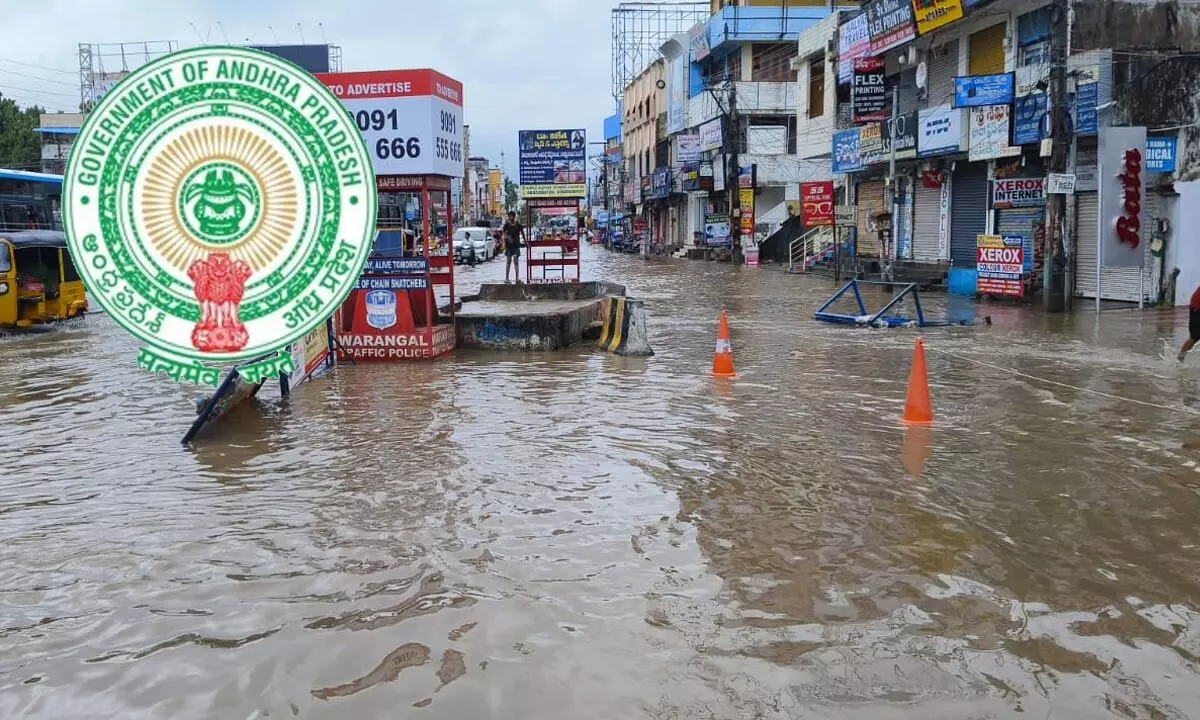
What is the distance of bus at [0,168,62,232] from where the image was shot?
2978cm

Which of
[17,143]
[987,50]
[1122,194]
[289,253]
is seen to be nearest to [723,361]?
[289,253]

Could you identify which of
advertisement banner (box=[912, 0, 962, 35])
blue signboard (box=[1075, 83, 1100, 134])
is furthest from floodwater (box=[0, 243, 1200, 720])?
advertisement banner (box=[912, 0, 962, 35])

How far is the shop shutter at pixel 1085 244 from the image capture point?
74.3 feet

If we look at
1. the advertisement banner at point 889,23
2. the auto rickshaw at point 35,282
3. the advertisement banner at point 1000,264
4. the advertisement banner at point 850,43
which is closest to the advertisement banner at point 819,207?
the advertisement banner at point 850,43

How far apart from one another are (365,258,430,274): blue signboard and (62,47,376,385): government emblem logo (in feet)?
31.9

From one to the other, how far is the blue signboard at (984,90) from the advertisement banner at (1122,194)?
180 inches

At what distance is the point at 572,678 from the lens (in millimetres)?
4184

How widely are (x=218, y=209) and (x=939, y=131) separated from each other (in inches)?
1043

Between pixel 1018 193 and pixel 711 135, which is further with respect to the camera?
pixel 711 135

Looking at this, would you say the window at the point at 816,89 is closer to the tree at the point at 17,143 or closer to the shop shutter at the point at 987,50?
the shop shutter at the point at 987,50

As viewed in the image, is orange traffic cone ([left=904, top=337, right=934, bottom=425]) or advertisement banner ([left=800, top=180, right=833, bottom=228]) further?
advertisement banner ([left=800, top=180, right=833, bottom=228])

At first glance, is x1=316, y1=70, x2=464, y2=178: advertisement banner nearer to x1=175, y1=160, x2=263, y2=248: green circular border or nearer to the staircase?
x1=175, y1=160, x2=263, y2=248: green circular border

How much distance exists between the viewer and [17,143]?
6400 cm

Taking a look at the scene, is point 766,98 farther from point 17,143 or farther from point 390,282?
point 17,143
